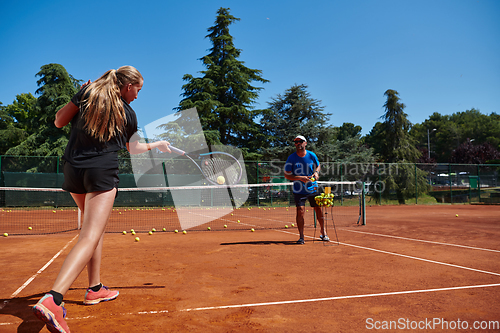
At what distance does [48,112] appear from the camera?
72.2 feet

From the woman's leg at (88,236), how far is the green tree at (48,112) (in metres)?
21.5

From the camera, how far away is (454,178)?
71.1 feet

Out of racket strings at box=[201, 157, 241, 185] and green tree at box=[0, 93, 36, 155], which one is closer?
racket strings at box=[201, 157, 241, 185]

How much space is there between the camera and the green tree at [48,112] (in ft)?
70.6

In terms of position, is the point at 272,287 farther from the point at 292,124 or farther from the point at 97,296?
the point at 292,124

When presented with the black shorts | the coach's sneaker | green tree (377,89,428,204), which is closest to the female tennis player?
the black shorts

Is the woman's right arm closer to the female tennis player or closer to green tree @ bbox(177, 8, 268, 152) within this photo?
the female tennis player

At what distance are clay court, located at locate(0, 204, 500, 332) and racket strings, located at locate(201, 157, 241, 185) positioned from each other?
145cm

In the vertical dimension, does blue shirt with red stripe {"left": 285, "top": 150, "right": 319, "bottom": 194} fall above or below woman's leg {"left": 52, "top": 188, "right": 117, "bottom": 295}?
above

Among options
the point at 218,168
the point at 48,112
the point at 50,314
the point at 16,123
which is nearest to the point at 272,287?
the point at 50,314

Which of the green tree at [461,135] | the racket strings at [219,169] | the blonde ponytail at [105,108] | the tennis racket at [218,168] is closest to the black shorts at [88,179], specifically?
the blonde ponytail at [105,108]

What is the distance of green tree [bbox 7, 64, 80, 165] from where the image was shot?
21523 mm

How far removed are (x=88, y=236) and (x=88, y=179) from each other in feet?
1.24

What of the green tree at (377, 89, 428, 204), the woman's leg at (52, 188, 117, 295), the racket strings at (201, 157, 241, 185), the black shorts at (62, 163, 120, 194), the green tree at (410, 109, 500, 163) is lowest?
the woman's leg at (52, 188, 117, 295)
